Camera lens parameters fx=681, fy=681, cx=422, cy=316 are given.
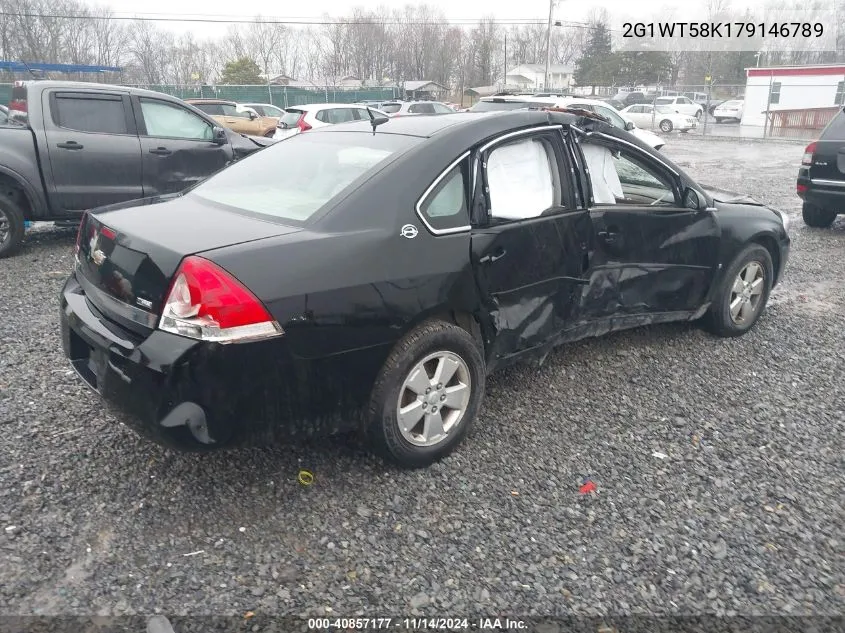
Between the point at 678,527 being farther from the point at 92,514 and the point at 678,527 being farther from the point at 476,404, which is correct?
the point at 92,514

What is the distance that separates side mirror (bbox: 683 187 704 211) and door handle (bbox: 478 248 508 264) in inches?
69.2

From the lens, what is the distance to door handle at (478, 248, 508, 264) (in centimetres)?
325

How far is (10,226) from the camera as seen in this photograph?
6.82 m

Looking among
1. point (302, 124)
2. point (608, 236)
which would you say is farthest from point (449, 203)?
point (302, 124)

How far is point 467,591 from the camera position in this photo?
2482mm

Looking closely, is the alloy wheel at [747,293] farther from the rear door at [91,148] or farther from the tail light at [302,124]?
the tail light at [302,124]

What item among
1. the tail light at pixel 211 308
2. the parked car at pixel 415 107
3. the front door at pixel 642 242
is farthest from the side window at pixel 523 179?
the parked car at pixel 415 107

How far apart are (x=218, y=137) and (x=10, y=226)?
251 cm

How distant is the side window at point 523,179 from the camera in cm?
344

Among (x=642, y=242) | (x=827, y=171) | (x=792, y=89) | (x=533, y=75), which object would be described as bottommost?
(x=642, y=242)

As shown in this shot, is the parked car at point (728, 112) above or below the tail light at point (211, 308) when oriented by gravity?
above

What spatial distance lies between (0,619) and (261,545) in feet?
2.87

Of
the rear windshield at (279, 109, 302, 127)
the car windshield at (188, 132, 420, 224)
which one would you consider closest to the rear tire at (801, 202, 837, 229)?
the car windshield at (188, 132, 420, 224)

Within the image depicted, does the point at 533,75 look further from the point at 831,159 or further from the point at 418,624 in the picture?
the point at 418,624
